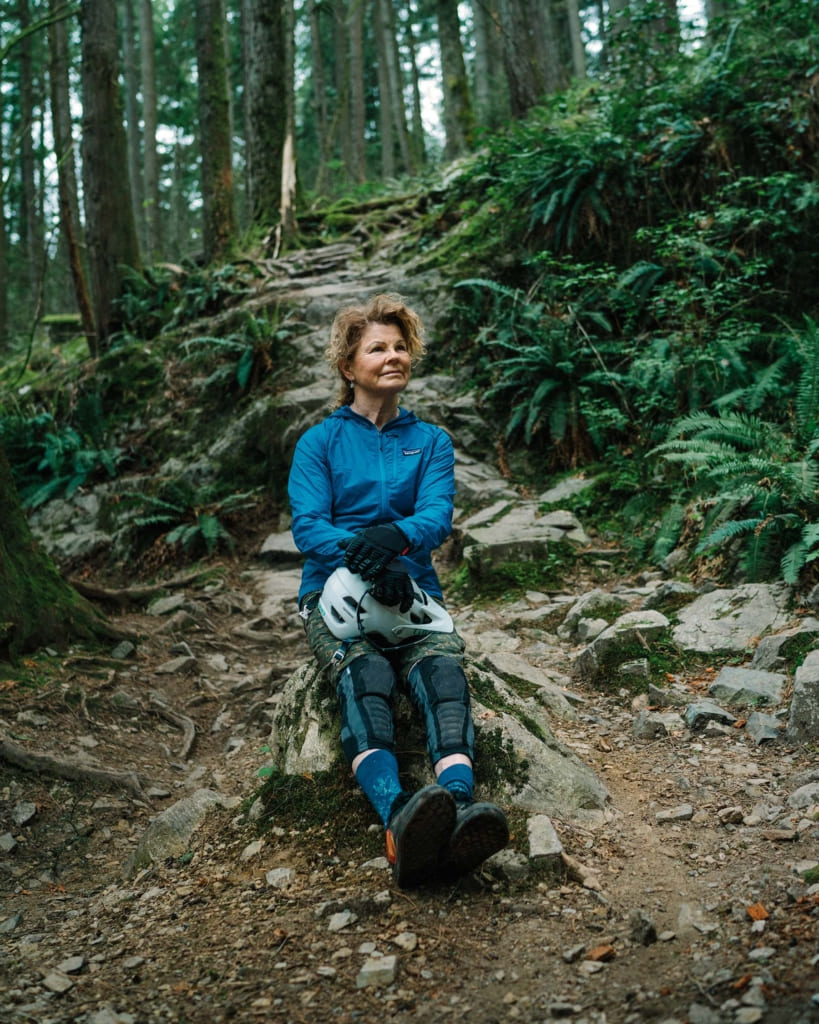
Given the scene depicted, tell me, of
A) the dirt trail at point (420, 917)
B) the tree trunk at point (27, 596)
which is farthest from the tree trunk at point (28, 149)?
the dirt trail at point (420, 917)

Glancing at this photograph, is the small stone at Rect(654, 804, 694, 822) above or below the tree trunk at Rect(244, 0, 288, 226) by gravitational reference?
below

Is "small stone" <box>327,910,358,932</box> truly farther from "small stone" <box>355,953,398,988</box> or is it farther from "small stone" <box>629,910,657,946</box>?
"small stone" <box>629,910,657,946</box>

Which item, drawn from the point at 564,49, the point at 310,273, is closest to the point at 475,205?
the point at 310,273

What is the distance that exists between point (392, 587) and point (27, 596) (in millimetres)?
3105

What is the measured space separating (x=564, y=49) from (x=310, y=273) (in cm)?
2792

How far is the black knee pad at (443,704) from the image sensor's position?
2.84 metres

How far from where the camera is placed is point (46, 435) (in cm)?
1007

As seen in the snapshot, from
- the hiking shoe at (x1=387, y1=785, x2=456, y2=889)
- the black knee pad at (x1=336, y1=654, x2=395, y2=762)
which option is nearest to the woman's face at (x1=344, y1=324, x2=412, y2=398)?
the black knee pad at (x1=336, y1=654, x2=395, y2=762)


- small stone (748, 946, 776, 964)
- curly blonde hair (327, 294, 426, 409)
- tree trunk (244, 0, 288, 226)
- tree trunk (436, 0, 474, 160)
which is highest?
tree trunk (436, 0, 474, 160)

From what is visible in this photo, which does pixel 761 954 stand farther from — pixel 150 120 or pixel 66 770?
pixel 150 120

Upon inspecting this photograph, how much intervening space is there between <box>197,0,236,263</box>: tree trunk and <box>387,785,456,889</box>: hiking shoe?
1227cm

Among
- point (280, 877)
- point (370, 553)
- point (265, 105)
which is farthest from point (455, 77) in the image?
point (280, 877)

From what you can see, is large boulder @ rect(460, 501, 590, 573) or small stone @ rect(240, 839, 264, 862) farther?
large boulder @ rect(460, 501, 590, 573)

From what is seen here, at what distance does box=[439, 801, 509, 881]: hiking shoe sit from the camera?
2.41 meters
